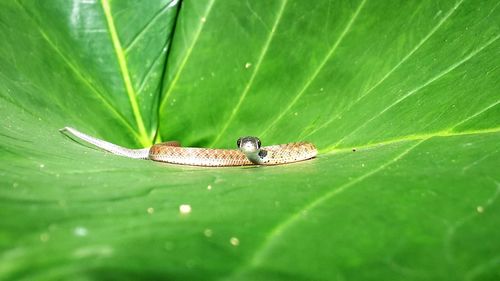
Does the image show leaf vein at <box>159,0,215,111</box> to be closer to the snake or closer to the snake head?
the snake

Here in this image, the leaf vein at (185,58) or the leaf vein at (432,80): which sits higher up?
the leaf vein at (185,58)

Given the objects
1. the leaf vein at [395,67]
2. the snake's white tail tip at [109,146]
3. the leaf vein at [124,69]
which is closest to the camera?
the leaf vein at [395,67]

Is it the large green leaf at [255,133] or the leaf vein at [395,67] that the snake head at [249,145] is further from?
the leaf vein at [395,67]

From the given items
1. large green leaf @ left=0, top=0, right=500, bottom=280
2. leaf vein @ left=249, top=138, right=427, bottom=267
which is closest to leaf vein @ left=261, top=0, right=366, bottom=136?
large green leaf @ left=0, top=0, right=500, bottom=280

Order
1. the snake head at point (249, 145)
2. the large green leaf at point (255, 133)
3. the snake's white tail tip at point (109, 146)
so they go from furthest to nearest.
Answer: the snake head at point (249, 145) → the snake's white tail tip at point (109, 146) → the large green leaf at point (255, 133)

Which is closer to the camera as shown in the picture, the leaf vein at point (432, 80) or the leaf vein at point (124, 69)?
the leaf vein at point (432, 80)

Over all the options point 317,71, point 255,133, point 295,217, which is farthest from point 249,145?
point 295,217

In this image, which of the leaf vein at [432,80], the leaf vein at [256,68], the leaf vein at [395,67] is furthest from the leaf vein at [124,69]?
the leaf vein at [432,80]
